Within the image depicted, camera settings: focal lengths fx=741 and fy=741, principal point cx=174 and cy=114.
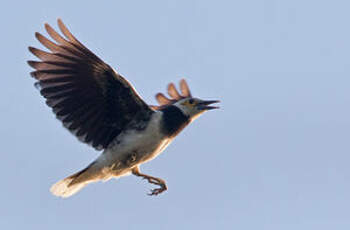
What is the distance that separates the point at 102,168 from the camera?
11.2 metres

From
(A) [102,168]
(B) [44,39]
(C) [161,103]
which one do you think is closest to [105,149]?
(A) [102,168]

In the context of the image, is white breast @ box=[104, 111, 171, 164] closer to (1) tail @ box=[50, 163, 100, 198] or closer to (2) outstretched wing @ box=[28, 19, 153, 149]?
(2) outstretched wing @ box=[28, 19, 153, 149]

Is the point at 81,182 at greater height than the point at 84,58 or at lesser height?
lesser

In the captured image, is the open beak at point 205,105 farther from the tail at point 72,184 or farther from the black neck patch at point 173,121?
the tail at point 72,184

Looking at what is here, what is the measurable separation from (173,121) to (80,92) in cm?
149

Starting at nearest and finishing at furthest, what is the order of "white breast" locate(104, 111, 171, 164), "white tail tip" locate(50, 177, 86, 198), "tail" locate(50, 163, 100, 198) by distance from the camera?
"white breast" locate(104, 111, 171, 164), "tail" locate(50, 163, 100, 198), "white tail tip" locate(50, 177, 86, 198)

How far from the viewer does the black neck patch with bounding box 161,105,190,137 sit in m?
11.2

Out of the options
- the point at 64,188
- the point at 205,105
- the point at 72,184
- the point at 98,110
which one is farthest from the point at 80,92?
the point at 205,105

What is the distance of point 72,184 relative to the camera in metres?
11.6

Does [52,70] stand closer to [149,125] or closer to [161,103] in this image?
[149,125]

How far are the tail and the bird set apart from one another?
17mm

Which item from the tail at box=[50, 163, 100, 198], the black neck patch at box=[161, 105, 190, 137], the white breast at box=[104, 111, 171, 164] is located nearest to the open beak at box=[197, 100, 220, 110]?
the black neck patch at box=[161, 105, 190, 137]

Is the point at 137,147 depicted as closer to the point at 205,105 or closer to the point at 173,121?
the point at 173,121

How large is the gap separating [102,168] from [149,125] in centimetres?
96
